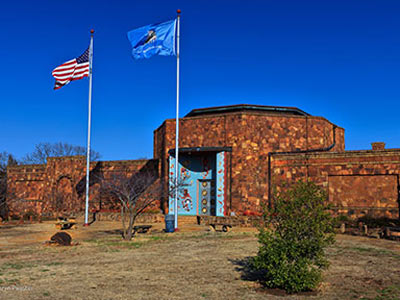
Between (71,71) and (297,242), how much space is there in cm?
2035

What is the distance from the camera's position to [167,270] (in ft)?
38.3

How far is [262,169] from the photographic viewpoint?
89.9 ft

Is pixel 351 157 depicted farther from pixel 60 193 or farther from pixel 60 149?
pixel 60 149

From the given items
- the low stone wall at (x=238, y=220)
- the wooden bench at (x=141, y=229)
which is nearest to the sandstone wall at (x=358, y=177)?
the low stone wall at (x=238, y=220)

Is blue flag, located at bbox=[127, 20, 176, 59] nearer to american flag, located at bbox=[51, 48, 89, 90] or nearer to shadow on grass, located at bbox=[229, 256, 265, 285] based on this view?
american flag, located at bbox=[51, 48, 89, 90]

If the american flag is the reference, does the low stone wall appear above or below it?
below

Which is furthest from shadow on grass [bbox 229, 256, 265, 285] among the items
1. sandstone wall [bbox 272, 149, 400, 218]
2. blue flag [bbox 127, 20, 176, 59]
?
sandstone wall [bbox 272, 149, 400, 218]

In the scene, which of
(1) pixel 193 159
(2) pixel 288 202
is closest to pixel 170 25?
(1) pixel 193 159

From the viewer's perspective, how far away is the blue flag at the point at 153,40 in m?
22.7

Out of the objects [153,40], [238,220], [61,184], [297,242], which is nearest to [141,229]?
[238,220]

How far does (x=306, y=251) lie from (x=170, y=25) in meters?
17.2

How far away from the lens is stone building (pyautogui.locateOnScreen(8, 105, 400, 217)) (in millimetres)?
24500

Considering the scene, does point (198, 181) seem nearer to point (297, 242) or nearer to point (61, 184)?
point (61, 184)

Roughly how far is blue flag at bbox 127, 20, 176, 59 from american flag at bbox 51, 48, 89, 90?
4.36m
